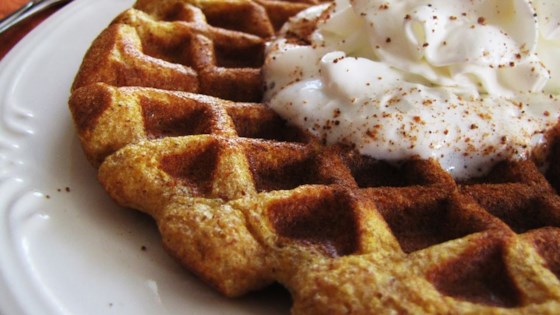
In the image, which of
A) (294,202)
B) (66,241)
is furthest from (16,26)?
(294,202)

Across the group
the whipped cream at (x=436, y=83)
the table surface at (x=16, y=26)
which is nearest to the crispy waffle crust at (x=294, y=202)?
the whipped cream at (x=436, y=83)

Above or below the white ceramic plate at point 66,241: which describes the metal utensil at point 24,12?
above

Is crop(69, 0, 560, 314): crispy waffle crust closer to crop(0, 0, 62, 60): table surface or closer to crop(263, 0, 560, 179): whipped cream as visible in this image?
crop(263, 0, 560, 179): whipped cream

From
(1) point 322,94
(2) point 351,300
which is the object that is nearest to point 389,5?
(1) point 322,94

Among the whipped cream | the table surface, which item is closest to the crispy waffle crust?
the whipped cream

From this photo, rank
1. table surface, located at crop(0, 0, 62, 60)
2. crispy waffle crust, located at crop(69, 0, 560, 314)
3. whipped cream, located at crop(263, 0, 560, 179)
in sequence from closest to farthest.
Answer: crispy waffle crust, located at crop(69, 0, 560, 314)
whipped cream, located at crop(263, 0, 560, 179)
table surface, located at crop(0, 0, 62, 60)

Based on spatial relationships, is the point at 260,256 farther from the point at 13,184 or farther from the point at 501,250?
the point at 13,184

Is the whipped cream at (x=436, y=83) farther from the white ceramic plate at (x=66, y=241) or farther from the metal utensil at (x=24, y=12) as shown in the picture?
the metal utensil at (x=24, y=12)
